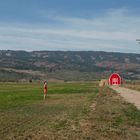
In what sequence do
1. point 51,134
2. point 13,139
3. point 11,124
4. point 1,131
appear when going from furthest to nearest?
point 11,124, point 1,131, point 51,134, point 13,139

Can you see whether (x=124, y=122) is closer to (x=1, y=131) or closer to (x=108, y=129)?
(x=108, y=129)

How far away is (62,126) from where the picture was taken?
56.9 feet

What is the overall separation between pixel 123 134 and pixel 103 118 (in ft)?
16.7

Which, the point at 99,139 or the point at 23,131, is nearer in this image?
the point at 99,139

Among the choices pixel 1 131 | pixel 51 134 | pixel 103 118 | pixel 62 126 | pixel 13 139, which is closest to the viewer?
pixel 13 139

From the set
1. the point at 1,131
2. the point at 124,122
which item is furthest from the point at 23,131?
the point at 124,122

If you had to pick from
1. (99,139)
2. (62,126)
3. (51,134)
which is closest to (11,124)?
(62,126)

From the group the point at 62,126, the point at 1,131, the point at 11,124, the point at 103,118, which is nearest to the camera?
the point at 1,131

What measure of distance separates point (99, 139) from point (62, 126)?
10.9 feet

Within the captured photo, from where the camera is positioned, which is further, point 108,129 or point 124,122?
point 124,122

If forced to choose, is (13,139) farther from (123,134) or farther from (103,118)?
(103,118)

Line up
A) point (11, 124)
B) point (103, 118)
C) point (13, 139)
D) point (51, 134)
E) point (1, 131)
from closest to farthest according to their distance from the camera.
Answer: point (13, 139) → point (51, 134) → point (1, 131) → point (11, 124) → point (103, 118)

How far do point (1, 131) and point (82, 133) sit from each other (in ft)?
9.71

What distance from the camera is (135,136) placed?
15.3 m
